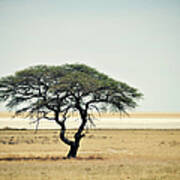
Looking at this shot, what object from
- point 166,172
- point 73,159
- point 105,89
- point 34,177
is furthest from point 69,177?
point 105,89

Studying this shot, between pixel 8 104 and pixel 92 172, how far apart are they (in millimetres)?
11460

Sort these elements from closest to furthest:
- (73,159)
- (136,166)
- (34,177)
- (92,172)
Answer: (34,177) < (92,172) < (136,166) < (73,159)

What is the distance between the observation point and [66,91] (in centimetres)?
3066

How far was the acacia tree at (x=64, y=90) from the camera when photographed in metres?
30.4

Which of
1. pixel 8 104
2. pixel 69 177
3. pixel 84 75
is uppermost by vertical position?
pixel 84 75

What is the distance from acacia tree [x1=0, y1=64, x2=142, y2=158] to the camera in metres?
30.4

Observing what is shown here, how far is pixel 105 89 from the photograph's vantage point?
103ft

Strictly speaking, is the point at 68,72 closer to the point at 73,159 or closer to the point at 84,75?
the point at 84,75

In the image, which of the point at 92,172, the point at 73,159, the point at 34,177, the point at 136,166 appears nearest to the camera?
the point at 34,177

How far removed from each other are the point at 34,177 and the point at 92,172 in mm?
3585

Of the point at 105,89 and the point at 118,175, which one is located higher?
the point at 105,89

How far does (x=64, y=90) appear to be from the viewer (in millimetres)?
30203

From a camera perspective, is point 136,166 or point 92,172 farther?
point 136,166

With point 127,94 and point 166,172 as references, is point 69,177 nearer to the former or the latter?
point 166,172
